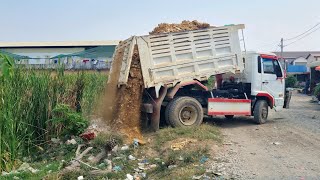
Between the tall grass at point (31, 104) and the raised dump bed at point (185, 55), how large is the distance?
4.39ft

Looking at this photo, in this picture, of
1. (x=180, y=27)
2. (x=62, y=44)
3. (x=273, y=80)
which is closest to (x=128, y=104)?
(x=180, y=27)

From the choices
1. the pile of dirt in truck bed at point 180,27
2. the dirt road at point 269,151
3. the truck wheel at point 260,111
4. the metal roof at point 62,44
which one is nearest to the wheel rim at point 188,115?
the dirt road at point 269,151

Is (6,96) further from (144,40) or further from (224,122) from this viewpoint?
(224,122)

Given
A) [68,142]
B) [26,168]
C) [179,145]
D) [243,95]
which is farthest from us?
[243,95]

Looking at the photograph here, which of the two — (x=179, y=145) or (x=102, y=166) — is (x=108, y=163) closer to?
(x=102, y=166)

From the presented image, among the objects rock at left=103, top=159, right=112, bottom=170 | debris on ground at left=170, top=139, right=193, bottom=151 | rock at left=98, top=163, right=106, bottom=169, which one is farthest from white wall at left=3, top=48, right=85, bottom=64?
rock at left=98, top=163, right=106, bottom=169

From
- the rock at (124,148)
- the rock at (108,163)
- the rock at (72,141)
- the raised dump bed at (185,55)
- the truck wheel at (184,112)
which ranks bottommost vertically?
the rock at (108,163)

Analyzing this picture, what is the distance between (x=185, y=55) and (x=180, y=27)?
1089mm

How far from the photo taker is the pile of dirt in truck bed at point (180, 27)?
1084 centimetres

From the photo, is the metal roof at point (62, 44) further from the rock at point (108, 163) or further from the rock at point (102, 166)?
the rock at point (102, 166)

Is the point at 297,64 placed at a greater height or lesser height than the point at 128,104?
greater

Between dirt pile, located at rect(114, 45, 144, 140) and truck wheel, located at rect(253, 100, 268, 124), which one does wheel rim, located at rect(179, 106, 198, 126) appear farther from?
truck wheel, located at rect(253, 100, 268, 124)

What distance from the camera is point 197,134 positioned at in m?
9.11

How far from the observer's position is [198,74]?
10570 mm
